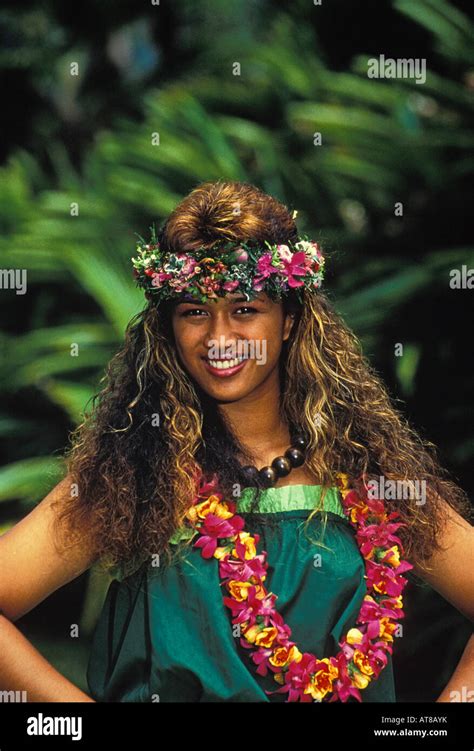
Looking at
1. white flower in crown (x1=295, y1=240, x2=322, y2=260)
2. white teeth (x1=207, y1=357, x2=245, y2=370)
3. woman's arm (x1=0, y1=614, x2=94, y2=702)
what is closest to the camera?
woman's arm (x1=0, y1=614, x2=94, y2=702)

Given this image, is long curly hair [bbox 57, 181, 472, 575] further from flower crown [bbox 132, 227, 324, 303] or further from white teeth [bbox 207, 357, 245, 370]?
white teeth [bbox 207, 357, 245, 370]

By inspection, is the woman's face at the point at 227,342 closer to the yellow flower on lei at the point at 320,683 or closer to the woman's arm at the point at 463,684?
the yellow flower on lei at the point at 320,683

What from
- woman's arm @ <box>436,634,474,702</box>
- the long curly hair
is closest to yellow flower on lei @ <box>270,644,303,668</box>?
the long curly hair

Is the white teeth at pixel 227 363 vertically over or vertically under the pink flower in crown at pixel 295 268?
under

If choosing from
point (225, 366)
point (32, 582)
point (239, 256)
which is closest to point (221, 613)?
point (32, 582)

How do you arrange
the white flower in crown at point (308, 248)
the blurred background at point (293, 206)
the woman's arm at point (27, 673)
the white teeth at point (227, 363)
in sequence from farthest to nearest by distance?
the blurred background at point (293, 206), the white flower in crown at point (308, 248), the white teeth at point (227, 363), the woman's arm at point (27, 673)

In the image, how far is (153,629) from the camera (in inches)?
86.6

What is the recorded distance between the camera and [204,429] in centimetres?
239

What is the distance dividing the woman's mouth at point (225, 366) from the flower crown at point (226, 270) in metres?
0.12

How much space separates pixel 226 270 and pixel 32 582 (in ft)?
2.32

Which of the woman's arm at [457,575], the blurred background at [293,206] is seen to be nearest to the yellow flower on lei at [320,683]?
the woman's arm at [457,575]

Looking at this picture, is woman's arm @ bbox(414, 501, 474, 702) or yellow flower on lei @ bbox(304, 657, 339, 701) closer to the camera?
yellow flower on lei @ bbox(304, 657, 339, 701)

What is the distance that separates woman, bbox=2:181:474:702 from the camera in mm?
2213

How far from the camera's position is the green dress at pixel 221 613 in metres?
2.18
